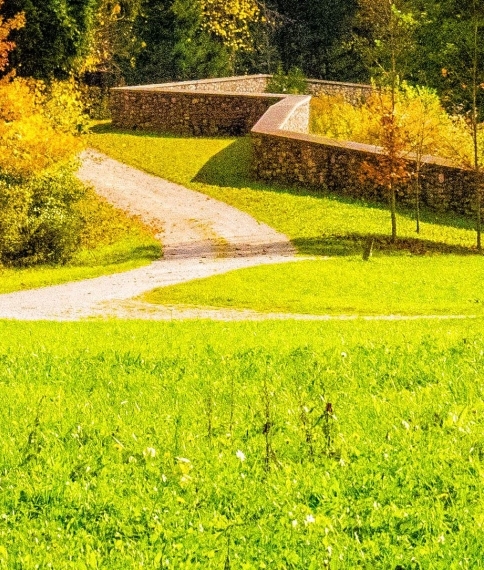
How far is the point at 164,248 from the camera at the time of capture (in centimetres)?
2308

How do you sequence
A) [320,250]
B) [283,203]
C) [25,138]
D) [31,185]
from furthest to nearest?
[283,203], [31,185], [320,250], [25,138]

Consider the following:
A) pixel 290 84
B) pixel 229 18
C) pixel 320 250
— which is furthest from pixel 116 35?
pixel 320 250

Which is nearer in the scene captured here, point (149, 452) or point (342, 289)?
point (149, 452)

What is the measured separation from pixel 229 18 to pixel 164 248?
104 feet

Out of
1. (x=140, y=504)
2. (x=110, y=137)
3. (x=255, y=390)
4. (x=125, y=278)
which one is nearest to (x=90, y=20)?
(x=110, y=137)

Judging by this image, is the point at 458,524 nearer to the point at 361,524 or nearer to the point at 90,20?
the point at 361,524

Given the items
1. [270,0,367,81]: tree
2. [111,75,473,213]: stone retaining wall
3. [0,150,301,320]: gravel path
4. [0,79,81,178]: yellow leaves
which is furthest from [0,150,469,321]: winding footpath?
[270,0,367,81]: tree

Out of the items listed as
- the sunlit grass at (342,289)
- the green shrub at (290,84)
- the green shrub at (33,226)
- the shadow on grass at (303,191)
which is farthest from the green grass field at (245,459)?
the green shrub at (290,84)

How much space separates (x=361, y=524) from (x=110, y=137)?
34.4 m

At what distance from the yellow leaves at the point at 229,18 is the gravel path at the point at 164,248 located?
18826 millimetres

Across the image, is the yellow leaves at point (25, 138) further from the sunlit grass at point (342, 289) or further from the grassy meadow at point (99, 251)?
the sunlit grass at point (342, 289)

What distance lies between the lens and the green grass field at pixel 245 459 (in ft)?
14.2

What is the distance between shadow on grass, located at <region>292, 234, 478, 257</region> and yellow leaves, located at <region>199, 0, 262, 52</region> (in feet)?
95.1

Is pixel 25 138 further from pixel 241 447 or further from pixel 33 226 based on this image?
pixel 241 447
